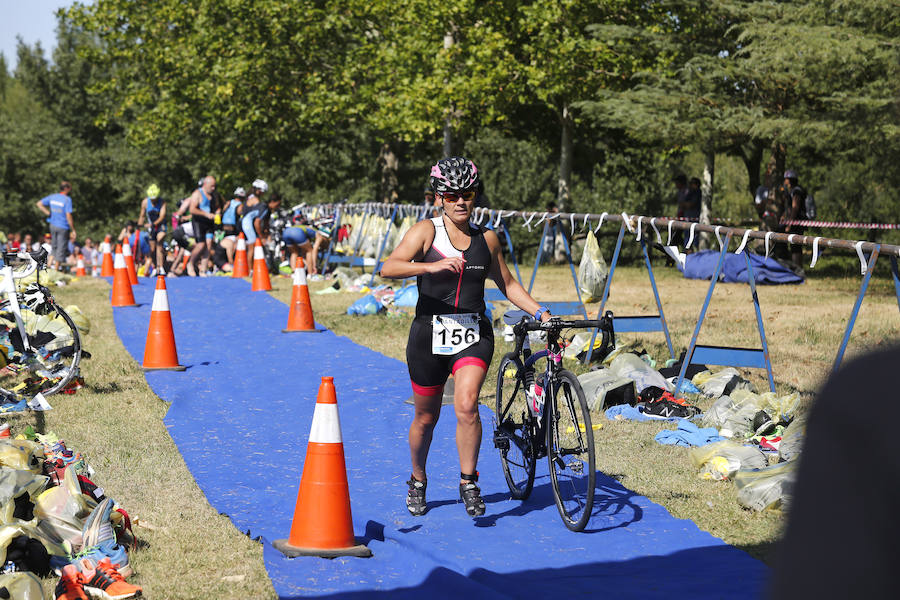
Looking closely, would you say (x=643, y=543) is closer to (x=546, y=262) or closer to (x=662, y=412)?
(x=662, y=412)

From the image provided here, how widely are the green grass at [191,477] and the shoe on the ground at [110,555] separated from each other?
0.10 m

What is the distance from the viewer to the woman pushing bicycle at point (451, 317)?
572 cm

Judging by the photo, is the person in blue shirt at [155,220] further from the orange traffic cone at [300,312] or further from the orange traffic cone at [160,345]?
the orange traffic cone at [160,345]

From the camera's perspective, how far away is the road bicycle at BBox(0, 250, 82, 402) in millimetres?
8883

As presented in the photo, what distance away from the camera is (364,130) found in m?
42.9

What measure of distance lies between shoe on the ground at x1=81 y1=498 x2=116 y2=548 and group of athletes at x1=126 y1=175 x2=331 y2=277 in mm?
14882

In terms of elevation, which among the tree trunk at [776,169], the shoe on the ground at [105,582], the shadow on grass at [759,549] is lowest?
the shadow on grass at [759,549]

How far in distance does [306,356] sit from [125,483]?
510 centimetres

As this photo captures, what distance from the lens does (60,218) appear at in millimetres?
20938

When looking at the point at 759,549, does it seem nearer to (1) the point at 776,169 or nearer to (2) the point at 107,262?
(2) the point at 107,262

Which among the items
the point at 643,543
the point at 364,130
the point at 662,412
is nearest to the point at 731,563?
the point at 643,543

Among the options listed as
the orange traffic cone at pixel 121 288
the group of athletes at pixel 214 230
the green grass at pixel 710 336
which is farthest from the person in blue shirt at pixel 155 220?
the orange traffic cone at pixel 121 288

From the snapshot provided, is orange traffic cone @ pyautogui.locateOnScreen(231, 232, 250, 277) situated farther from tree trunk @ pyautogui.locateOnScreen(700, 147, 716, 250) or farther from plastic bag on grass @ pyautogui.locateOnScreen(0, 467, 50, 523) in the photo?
plastic bag on grass @ pyautogui.locateOnScreen(0, 467, 50, 523)

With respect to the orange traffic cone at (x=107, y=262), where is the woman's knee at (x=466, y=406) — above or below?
above
